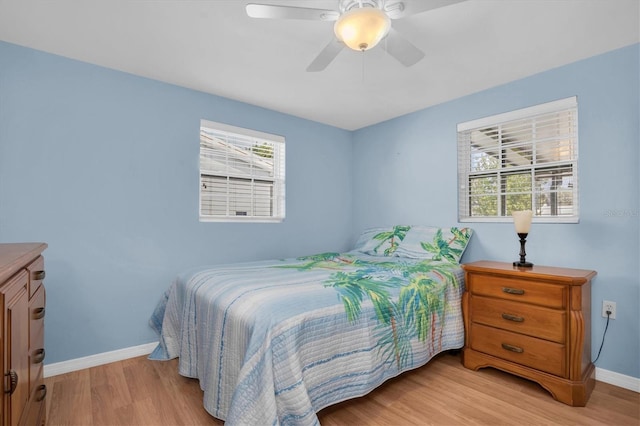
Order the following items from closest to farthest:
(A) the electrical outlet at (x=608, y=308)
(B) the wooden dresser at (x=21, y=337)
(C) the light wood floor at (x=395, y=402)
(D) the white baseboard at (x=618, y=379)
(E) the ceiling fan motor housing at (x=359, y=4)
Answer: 1. (B) the wooden dresser at (x=21, y=337)
2. (E) the ceiling fan motor housing at (x=359, y=4)
3. (C) the light wood floor at (x=395, y=402)
4. (D) the white baseboard at (x=618, y=379)
5. (A) the electrical outlet at (x=608, y=308)

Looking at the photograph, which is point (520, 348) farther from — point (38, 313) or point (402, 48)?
point (38, 313)

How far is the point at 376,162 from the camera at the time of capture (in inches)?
154

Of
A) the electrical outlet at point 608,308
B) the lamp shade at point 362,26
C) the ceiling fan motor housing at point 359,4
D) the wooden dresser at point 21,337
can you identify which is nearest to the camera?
the wooden dresser at point 21,337

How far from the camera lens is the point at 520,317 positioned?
2.13m

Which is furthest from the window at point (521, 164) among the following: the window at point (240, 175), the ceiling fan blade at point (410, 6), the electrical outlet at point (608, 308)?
the window at point (240, 175)

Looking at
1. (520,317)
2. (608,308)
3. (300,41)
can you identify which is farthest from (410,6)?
(608,308)

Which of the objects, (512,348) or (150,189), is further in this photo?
(150,189)

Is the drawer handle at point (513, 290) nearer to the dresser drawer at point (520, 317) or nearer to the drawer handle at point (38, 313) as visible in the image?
the dresser drawer at point (520, 317)

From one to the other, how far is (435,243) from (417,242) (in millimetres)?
182

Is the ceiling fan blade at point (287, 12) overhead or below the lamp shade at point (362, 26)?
overhead

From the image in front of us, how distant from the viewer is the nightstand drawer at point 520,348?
6.48 feet

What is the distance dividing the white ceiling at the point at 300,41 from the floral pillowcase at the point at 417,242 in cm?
133

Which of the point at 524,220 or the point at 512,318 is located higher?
the point at 524,220

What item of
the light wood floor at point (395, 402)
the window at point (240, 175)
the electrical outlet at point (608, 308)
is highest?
the window at point (240, 175)
